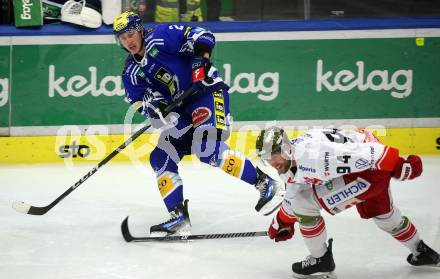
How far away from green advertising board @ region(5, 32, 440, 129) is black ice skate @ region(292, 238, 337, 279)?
10.6 feet

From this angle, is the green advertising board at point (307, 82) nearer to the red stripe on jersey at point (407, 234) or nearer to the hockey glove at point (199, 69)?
the hockey glove at point (199, 69)

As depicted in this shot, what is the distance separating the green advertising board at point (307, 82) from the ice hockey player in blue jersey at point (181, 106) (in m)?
2.06

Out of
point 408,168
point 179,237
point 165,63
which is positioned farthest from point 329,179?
point 165,63

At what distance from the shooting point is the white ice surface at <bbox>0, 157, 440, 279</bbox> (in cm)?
400

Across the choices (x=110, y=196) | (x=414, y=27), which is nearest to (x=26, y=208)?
(x=110, y=196)

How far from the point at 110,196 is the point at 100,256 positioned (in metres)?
1.48

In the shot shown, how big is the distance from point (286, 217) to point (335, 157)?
414 millimetres

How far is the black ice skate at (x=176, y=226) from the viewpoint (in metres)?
4.64

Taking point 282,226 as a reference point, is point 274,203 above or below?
below

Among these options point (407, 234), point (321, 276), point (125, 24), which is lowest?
point (321, 276)

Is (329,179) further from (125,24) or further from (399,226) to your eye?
(125,24)

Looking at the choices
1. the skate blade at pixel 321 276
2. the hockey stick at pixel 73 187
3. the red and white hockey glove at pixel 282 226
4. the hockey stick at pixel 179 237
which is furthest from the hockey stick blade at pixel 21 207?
the skate blade at pixel 321 276

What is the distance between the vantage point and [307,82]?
22.9 feet

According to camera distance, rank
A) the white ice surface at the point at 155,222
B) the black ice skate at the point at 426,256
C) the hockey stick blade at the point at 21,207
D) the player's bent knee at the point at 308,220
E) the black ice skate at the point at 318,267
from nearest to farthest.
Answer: the player's bent knee at the point at 308,220 < the black ice skate at the point at 318,267 < the black ice skate at the point at 426,256 < the white ice surface at the point at 155,222 < the hockey stick blade at the point at 21,207
